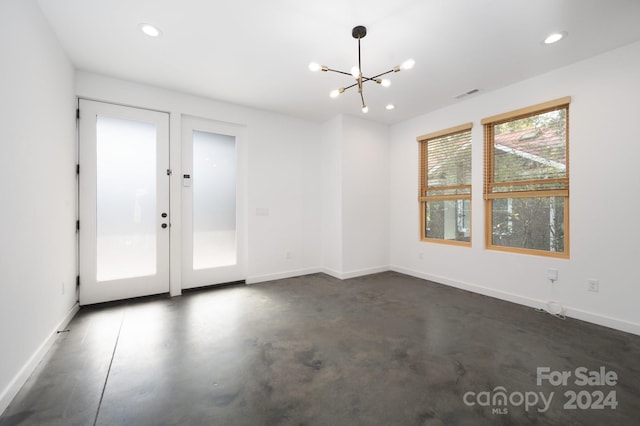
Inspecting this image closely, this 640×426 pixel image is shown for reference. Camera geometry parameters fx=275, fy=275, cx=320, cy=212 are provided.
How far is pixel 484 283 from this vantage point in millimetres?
3971

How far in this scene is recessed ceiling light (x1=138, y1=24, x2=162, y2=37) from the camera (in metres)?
2.55

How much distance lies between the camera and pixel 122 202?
3656 mm

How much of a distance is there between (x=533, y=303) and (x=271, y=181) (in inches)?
162

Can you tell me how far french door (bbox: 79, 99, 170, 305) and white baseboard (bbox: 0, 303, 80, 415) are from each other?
2.77ft

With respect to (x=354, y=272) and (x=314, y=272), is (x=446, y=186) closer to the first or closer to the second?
(x=354, y=272)

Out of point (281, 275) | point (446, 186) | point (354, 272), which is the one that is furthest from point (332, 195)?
point (446, 186)

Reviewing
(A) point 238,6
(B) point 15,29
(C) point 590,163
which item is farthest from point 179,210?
(C) point 590,163

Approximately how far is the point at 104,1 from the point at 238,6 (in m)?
1.08

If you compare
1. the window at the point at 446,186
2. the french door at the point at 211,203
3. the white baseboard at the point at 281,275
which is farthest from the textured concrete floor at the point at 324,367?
the window at the point at 446,186

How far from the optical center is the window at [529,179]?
3320 mm

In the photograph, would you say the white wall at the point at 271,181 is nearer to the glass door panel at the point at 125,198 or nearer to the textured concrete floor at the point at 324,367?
the glass door panel at the point at 125,198

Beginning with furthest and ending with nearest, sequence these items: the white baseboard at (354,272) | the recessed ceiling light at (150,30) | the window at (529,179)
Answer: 1. the white baseboard at (354,272)
2. the window at (529,179)
3. the recessed ceiling light at (150,30)

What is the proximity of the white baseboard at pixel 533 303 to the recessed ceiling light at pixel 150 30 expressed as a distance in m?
4.91

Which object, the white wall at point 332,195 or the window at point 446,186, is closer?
the window at point 446,186
